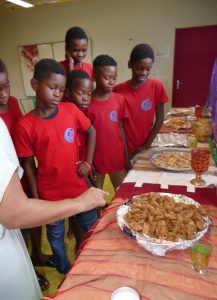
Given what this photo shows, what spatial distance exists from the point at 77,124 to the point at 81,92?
27cm

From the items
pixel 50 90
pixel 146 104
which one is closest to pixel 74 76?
pixel 50 90

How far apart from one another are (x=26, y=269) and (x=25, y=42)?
6.24 metres

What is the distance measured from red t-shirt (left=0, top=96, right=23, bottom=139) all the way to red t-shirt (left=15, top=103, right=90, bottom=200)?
0.48 ft

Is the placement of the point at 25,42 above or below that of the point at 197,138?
above

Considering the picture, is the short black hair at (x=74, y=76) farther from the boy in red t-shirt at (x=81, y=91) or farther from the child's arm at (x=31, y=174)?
the child's arm at (x=31, y=174)

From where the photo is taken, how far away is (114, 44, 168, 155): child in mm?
2086

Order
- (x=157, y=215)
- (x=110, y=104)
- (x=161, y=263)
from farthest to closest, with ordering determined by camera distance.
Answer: (x=110, y=104), (x=157, y=215), (x=161, y=263)

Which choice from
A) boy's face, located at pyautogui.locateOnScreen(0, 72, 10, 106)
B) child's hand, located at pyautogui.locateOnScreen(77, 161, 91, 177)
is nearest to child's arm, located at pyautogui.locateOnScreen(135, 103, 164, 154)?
child's hand, located at pyautogui.locateOnScreen(77, 161, 91, 177)

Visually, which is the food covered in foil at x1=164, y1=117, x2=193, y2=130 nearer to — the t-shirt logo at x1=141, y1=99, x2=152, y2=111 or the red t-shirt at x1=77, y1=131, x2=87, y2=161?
the t-shirt logo at x1=141, y1=99, x2=152, y2=111

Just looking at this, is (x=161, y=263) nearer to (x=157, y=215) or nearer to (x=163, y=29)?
(x=157, y=215)

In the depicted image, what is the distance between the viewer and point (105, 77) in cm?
186

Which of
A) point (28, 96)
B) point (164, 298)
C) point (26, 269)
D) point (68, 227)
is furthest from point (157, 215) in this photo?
point (28, 96)

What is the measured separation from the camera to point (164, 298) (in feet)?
2.13

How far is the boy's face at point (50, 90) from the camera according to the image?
57.2 inches
